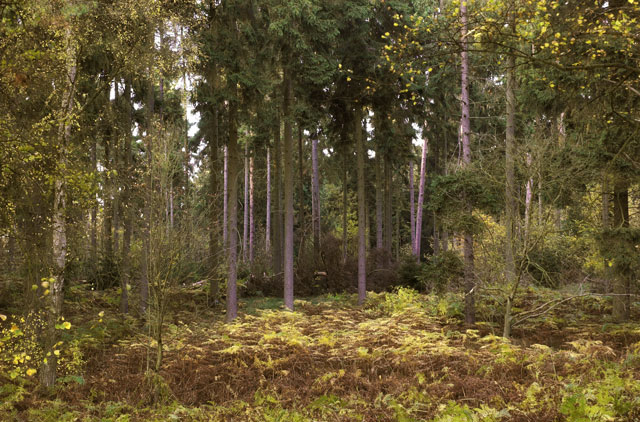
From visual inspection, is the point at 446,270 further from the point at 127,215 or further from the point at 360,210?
the point at 127,215

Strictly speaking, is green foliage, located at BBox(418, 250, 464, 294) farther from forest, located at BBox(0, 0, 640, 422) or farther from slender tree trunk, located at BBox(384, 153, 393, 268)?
slender tree trunk, located at BBox(384, 153, 393, 268)

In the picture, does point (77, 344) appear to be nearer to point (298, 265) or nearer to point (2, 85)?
point (2, 85)

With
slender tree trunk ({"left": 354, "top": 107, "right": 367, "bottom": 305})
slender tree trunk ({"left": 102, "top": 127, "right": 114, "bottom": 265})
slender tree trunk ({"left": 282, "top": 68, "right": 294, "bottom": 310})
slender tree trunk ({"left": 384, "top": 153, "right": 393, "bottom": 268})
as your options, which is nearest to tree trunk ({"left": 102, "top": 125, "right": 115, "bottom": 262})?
slender tree trunk ({"left": 102, "top": 127, "right": 114, "bottom": 265})

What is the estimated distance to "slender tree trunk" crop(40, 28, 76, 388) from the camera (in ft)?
23.1

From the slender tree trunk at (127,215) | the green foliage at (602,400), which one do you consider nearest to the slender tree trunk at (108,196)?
the slender tree trunk at (127,215)

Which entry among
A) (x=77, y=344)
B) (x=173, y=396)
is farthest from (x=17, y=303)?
(x=173, y=396)

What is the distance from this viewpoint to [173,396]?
7184 millimetres

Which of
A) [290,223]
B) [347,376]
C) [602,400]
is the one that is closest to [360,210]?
[290,223]

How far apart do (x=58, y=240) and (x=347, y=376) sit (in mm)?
5218

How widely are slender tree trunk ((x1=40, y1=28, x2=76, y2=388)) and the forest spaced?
1.5 inches

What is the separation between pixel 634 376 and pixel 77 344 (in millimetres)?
9765

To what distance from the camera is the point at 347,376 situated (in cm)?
750

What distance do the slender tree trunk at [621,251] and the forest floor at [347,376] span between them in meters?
0.50

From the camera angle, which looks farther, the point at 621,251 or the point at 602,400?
the point at 621,251
